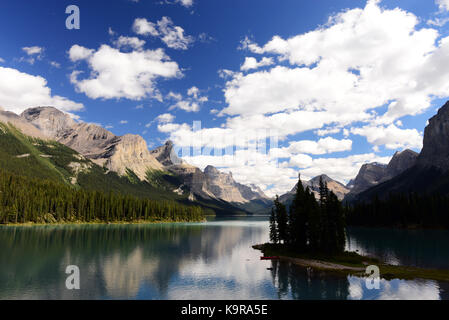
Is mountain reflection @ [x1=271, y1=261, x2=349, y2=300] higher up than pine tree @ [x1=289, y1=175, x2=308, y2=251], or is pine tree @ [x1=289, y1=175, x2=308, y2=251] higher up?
pine tree @ [x1=289, y1=175, x2=308, y2=251]

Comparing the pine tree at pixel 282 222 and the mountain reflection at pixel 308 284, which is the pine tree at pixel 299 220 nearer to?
the pine tree at pixel 282 222

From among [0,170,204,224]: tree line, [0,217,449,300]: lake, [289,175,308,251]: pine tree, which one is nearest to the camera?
[0,217,449,300]: lake

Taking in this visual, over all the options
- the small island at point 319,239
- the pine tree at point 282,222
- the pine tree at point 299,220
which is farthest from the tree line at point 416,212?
→ the pine tree at point 299,220

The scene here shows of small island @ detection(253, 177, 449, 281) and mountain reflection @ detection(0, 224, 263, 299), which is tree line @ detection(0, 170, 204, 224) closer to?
mountain reflection @ detection(0, 224, 263, 299)

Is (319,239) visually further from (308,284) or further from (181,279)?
(181,279)

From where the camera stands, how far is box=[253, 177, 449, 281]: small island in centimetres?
6006

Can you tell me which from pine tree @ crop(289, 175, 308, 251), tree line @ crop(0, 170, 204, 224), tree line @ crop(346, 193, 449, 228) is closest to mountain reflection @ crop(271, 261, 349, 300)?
pine tree @ crop(289, 175, 308, 251)

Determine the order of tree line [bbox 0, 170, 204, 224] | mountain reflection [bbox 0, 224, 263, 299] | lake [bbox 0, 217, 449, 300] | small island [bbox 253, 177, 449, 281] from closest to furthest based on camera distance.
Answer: lake [bbox 0, 217, 449, 300], mountain reflection [bbox 0, 224, 263, 299], small island [bbox 253, 177, 449, 281], tree line [bbox 0, 170, 204, 224]

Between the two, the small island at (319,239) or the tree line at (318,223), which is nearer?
the small island at (319,239)

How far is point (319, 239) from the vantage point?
7356cm

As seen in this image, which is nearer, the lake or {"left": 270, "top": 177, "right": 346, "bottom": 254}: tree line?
the lake

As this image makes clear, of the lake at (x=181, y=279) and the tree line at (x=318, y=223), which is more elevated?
the tree line at (x=318, y=223)

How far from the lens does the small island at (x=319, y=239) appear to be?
60.1m
